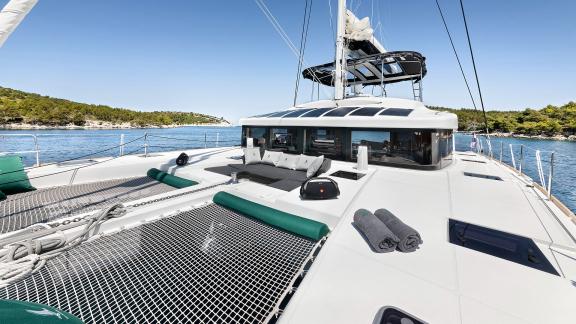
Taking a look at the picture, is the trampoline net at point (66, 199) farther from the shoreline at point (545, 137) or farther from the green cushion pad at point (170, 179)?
the shoreline at point (545, 137)

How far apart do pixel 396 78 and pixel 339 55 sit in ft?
11.6

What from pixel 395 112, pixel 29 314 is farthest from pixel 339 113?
pixel 29 314

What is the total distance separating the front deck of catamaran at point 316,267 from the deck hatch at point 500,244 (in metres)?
0.02

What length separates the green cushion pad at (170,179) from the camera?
17.0ft

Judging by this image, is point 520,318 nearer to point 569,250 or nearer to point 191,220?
point 569,250

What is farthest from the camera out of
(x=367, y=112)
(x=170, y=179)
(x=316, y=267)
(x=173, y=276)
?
(x=367, y=112)

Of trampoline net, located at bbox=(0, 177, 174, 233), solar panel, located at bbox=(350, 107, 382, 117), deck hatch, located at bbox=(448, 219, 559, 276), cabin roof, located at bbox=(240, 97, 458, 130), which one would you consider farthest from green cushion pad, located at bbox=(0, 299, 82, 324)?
solar panel, located at bbox=(350, 107, 382, 117)

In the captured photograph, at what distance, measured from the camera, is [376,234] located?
2391 millimetres

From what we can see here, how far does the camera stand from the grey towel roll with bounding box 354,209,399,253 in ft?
7.58

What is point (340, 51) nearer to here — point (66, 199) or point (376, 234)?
point (376, 234)

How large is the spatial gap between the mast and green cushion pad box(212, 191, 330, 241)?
673cm

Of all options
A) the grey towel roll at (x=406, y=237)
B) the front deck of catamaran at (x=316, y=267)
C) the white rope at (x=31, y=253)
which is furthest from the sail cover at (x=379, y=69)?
the white rope at (x=31, y=253)

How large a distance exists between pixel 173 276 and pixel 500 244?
3440 mm

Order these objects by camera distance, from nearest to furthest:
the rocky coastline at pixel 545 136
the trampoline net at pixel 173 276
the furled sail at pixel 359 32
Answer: the trampoline net at pixel 173 276
the furled sail at pixel 359 32
the rocky coastline at pixel 545 136
